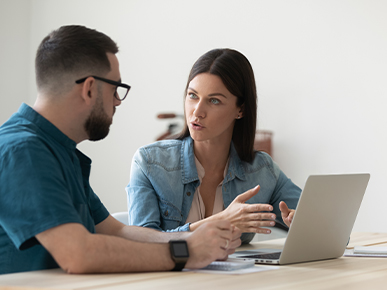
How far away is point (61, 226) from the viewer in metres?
1.03

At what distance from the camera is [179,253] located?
112cm

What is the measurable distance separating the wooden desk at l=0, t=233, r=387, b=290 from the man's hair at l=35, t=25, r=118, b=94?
47 centimetres

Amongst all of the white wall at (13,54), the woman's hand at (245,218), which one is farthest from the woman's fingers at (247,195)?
the white wall at (13,54)

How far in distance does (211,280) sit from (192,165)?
0.99 m

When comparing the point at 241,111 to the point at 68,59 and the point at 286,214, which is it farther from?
the point at 68,59

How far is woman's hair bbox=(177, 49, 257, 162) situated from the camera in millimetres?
2035

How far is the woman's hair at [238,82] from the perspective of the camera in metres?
2.04

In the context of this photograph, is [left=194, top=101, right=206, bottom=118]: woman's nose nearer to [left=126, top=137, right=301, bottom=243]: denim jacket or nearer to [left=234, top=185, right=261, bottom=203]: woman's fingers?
[left=126, top=137, right=301, bottom=243]: denim jacket

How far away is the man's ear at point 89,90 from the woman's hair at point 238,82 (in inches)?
32.7

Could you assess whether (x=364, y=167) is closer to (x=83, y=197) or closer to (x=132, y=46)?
(x=132, y=46)

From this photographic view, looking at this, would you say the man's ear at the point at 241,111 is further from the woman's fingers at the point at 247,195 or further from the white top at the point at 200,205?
the woman's fingers at the point at 247,195

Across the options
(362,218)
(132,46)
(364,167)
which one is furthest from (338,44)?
(132,46)

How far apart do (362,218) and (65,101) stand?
2.81 m

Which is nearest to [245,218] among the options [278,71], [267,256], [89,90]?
[267,256]
